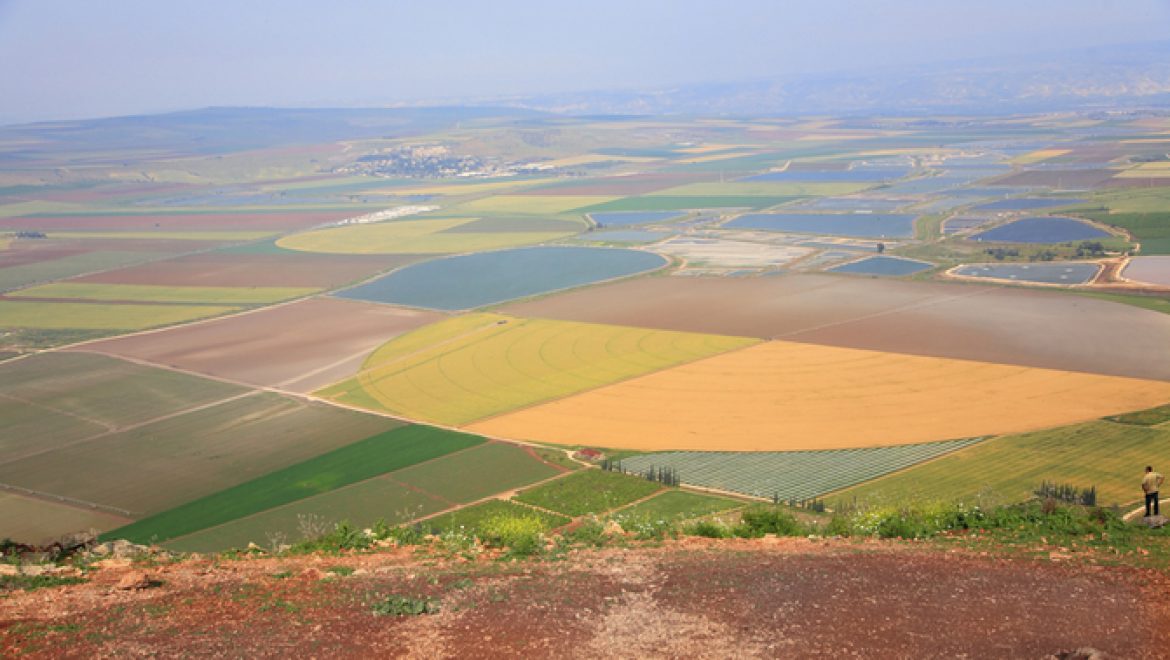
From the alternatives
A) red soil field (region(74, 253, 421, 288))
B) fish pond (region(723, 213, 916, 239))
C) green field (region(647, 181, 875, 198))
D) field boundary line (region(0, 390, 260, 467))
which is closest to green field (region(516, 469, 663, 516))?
field boundary line (region(0, 390, 260, 467))

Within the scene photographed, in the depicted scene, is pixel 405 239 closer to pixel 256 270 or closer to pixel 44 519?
pixel 256 270

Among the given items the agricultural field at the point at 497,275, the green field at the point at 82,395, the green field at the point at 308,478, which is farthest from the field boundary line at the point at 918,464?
the agricultural field at the point at 497,275

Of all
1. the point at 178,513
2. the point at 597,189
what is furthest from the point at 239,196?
the point at 178,513

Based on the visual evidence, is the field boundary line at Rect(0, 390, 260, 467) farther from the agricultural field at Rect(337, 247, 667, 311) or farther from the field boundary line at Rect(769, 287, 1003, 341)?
the field boundary line at Rect(769, 287, 1003, 341)

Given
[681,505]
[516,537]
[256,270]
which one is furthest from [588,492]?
[256,270]

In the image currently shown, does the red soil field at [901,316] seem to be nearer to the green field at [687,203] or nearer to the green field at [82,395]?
the green field at [82,395]
